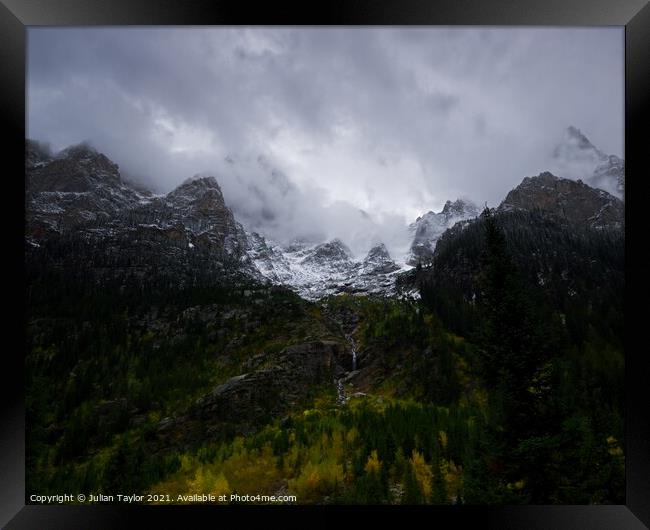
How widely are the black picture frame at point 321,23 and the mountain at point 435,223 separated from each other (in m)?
1.68

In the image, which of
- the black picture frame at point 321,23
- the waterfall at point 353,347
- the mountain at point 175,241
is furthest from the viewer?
the waterfall at point 353,347

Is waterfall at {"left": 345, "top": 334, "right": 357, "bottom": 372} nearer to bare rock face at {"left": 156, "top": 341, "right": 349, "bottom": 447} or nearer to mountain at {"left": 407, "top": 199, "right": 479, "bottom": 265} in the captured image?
bare rock face at {"left": 156, "top": 341, "right": 349, "bottom": 447}

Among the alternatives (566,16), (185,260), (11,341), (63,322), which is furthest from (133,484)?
(566,16)

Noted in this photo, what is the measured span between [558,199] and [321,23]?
12.7ft

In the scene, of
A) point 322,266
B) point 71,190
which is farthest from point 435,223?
point 71,190

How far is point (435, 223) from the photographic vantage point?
4730 millimetres

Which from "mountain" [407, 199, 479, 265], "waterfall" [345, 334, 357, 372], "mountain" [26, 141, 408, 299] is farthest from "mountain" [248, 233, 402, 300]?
"waterfall" [345, 334, 357, 372]

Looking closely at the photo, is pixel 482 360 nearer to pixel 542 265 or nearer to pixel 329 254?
pixel 542 265

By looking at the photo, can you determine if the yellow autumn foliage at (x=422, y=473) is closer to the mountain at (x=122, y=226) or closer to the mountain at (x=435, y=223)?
the mountain at (x=435, y=223)

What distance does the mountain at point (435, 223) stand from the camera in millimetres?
4504

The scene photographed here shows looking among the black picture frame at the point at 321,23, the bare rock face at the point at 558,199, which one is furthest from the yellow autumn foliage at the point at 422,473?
the bare rock face at the point at 558,199

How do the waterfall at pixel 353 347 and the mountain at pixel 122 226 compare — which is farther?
the waterfall at pixel 353 347

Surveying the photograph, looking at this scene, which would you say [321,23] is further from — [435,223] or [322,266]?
[322,266]

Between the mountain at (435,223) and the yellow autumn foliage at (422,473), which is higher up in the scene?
the mountain at (435,223)
